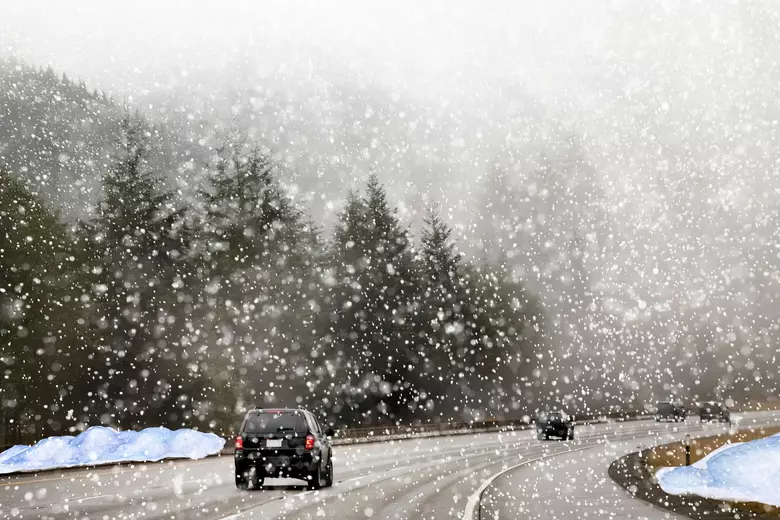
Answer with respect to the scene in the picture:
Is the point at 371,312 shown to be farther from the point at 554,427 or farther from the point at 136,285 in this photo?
the point at 554,427

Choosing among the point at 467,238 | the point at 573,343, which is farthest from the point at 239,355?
the point at 573,343

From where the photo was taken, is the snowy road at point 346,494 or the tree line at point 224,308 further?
the tree line at point 224,308

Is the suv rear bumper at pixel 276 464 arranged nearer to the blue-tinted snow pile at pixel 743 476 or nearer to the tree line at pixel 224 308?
the blue-tinted snow pile at pixel 743 476

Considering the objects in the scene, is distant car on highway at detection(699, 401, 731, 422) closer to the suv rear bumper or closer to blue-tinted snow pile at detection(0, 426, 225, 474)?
blue-tinted snow pile at detection(0, 426, 225, 474)

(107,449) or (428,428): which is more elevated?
(428,428)

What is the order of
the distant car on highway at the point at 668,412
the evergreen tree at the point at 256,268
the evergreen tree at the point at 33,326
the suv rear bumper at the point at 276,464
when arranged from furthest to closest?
the distant car on highway at the point at 668,412 < the evergreen tree at the point at 256,268 < the evergreen tree at the point at 33,326 < the suv rear bumper at the point at 276,464

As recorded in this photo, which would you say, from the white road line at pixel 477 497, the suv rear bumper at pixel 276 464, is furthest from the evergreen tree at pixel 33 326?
the suv rear bumper at pixel 276 464

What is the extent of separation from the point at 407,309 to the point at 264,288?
14.0 meters

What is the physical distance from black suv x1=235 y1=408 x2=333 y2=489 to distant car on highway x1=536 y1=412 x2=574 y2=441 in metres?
31.2

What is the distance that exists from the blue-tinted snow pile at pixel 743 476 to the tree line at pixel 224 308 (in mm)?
28564

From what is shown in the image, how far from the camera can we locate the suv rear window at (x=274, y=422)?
61.9 feet

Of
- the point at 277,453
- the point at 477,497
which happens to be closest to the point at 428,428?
the point at 277,453

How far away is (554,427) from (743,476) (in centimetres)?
3373

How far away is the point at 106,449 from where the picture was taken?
95.5 feet
